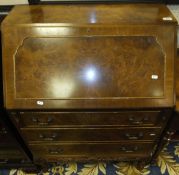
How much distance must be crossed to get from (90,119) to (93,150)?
37 centimetres

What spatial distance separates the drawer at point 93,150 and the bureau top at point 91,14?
702 millimetres

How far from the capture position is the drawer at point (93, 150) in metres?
1.34

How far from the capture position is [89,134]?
1.22m

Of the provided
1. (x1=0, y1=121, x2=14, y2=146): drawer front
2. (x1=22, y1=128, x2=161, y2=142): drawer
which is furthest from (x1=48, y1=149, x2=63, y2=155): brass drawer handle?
(x1=0, y1=121, x2=14, y2=146): drawer front

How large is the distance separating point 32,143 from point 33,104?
0.38 metres

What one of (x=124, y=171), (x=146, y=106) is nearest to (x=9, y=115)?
(x=146, y=106)

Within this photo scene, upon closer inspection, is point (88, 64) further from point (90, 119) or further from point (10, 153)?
point (10, 153)

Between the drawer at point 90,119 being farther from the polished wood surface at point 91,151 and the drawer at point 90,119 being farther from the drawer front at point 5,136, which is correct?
the polished wood surface at point 91,151

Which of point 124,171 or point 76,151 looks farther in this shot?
point 124,171

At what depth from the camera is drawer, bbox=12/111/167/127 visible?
3.51 ft

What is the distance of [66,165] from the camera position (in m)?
1.65

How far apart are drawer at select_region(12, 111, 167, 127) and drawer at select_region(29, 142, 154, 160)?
0.23 meters

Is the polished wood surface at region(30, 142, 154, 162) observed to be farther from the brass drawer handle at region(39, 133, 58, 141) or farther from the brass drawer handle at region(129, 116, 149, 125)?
the brass drawer handle at region(129, 116, 149, 125)

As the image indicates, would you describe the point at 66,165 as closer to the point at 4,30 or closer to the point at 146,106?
the point at 146,106
